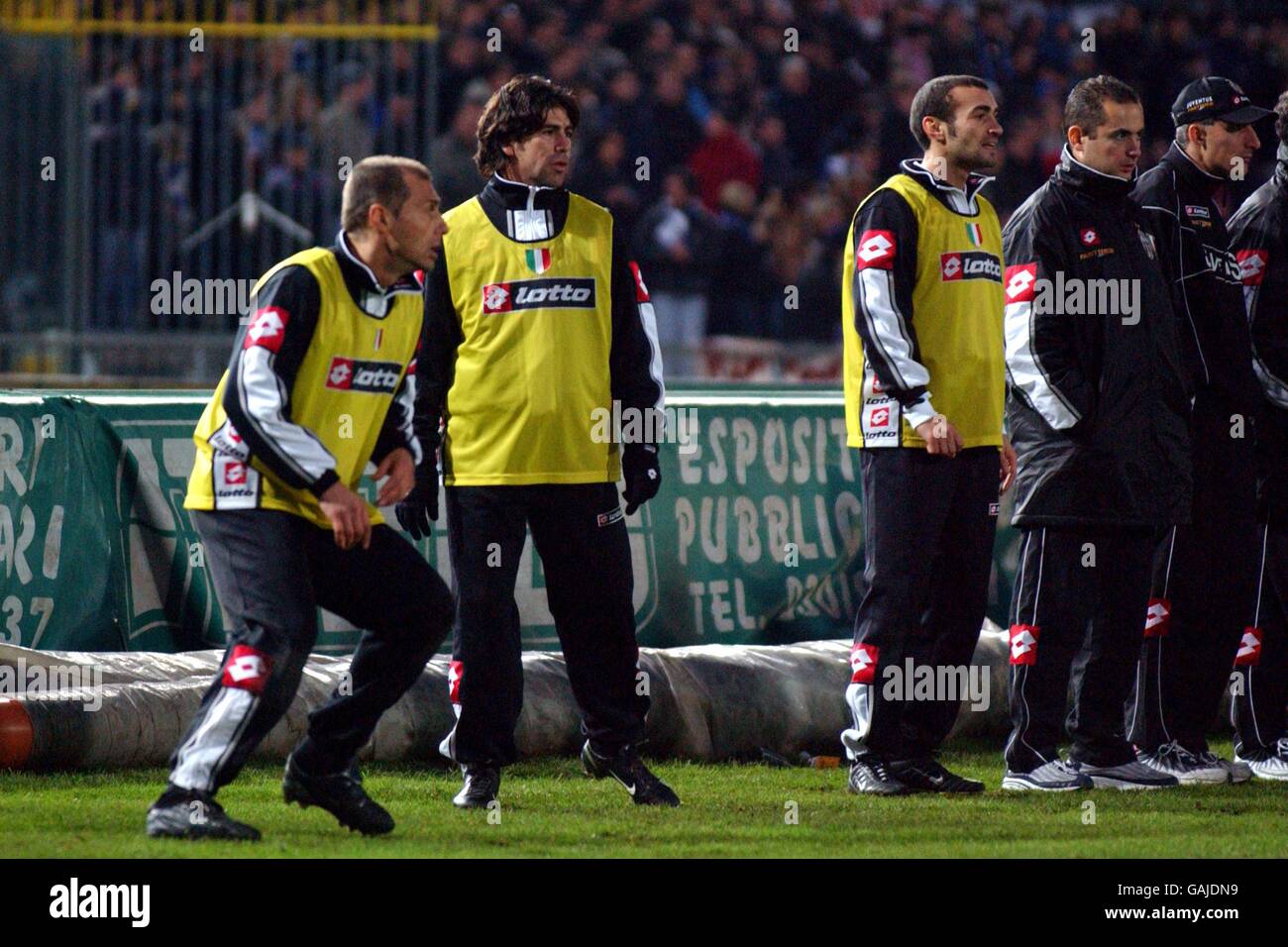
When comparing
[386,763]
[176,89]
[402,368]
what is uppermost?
[176,89]

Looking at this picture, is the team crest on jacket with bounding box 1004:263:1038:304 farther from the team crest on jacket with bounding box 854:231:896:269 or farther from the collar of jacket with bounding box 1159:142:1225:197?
the collar of jacket with bounding box 1159:142:1225:197

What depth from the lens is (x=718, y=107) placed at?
17156mm

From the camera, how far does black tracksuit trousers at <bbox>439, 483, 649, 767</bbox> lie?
20.6 feet

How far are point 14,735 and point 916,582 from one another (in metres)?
2.81

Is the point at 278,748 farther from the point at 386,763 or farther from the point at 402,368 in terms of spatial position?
the point at 402,368

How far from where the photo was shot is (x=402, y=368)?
223 inches

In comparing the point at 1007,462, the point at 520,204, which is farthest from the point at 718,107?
the point at 520,204

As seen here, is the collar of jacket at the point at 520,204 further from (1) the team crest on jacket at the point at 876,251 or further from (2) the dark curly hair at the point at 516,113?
(1) the team crest on jacket at the point at 876,251

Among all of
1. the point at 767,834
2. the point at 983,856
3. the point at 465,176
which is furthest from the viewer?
the point at 465,176

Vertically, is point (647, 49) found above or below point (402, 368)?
above

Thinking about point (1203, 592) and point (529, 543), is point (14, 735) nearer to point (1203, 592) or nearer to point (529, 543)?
point (529, 543)

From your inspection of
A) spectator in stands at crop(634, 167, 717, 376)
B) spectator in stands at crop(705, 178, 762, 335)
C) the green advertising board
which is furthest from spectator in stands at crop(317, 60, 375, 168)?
the green advertising board
